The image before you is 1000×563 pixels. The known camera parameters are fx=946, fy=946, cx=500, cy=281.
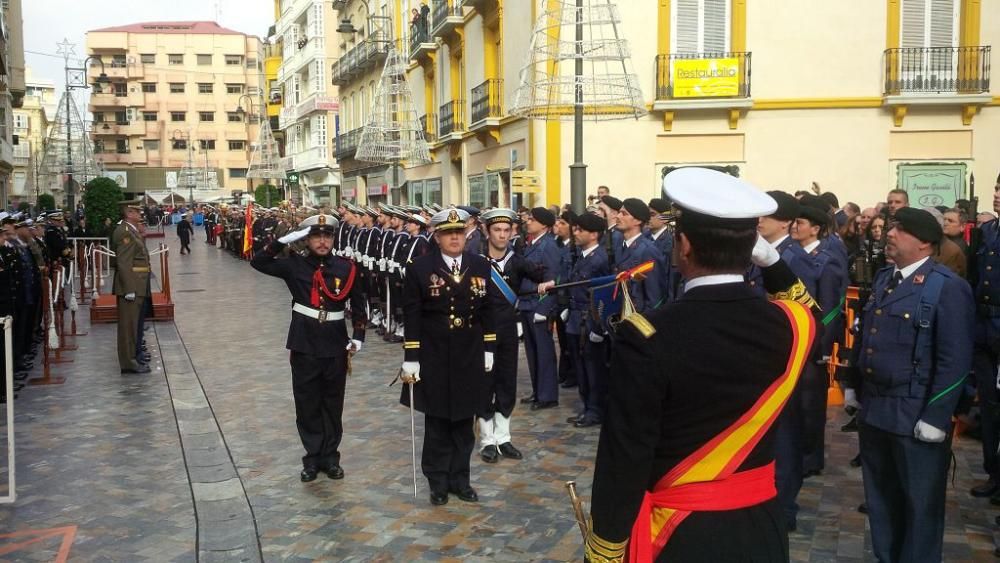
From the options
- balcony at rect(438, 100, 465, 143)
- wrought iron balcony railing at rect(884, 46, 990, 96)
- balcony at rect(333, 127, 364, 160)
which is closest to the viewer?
wrought iron balcony railing at rect(884, 46, 990, 96)

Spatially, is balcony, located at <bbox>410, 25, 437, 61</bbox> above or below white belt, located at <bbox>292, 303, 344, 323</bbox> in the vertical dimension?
above

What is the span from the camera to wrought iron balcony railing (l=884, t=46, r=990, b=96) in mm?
21000

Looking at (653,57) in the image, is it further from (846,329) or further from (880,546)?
(880,546)

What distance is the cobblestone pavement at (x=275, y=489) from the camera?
570 centimetres

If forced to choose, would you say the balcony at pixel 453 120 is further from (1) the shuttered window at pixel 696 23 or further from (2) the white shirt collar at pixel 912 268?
(2) the white shirt collar at pixel 912 268

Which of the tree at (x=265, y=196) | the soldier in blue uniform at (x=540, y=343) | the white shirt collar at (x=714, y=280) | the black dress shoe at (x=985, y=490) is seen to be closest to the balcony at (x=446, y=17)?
the soldier in blue uniform at (x=540, y=343)

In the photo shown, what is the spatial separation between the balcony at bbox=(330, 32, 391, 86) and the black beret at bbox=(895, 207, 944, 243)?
107 ft

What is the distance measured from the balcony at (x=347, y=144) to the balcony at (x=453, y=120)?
13.7 m

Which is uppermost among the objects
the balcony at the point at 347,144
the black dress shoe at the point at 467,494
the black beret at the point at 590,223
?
the balcony at the point at 347,144

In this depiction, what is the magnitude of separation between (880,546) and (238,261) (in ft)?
108

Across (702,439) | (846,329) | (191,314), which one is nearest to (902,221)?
(702,439)

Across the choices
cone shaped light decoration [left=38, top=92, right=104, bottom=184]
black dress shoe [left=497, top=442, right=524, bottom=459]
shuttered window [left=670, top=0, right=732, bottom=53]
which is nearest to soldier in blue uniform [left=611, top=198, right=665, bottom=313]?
black dress shoe [left=497, top=442, right=524, bottom=459]

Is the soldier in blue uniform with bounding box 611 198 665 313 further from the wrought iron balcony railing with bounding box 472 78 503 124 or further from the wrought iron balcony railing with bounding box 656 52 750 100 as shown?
the wrought iron balcony railing with bounding box 472 78 503 124

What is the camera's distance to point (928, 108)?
21.2 m
